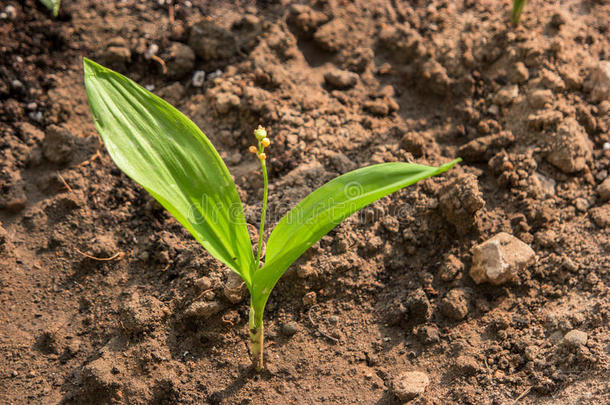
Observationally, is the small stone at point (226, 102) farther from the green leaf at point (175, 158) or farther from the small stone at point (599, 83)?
the small stone at point (599, 83)

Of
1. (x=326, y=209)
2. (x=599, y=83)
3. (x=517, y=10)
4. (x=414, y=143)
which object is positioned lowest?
(x=326, y=209)

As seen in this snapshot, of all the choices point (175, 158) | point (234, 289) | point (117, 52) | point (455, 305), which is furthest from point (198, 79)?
point (455, 305)

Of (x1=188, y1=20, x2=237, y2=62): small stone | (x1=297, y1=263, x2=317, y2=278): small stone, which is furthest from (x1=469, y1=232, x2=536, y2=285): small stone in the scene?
(x1=188, y1=20, x2=237, y2=62): small stone

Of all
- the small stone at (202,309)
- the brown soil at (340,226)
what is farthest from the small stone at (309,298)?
the small stone at (202,309)

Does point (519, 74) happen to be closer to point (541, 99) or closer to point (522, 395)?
point (541, 99)

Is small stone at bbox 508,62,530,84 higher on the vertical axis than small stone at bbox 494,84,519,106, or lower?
higher

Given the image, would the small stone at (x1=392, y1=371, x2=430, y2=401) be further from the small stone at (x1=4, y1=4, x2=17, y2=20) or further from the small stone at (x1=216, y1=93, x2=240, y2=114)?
the small stone at (x1=4, y1=4, x2=17, y2=20)

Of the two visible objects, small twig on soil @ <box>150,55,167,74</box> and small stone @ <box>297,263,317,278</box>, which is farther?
small twig on soil @ <box>150,55,167,74</box>

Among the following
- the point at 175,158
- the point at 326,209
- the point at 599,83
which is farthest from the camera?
the point at 599,83
